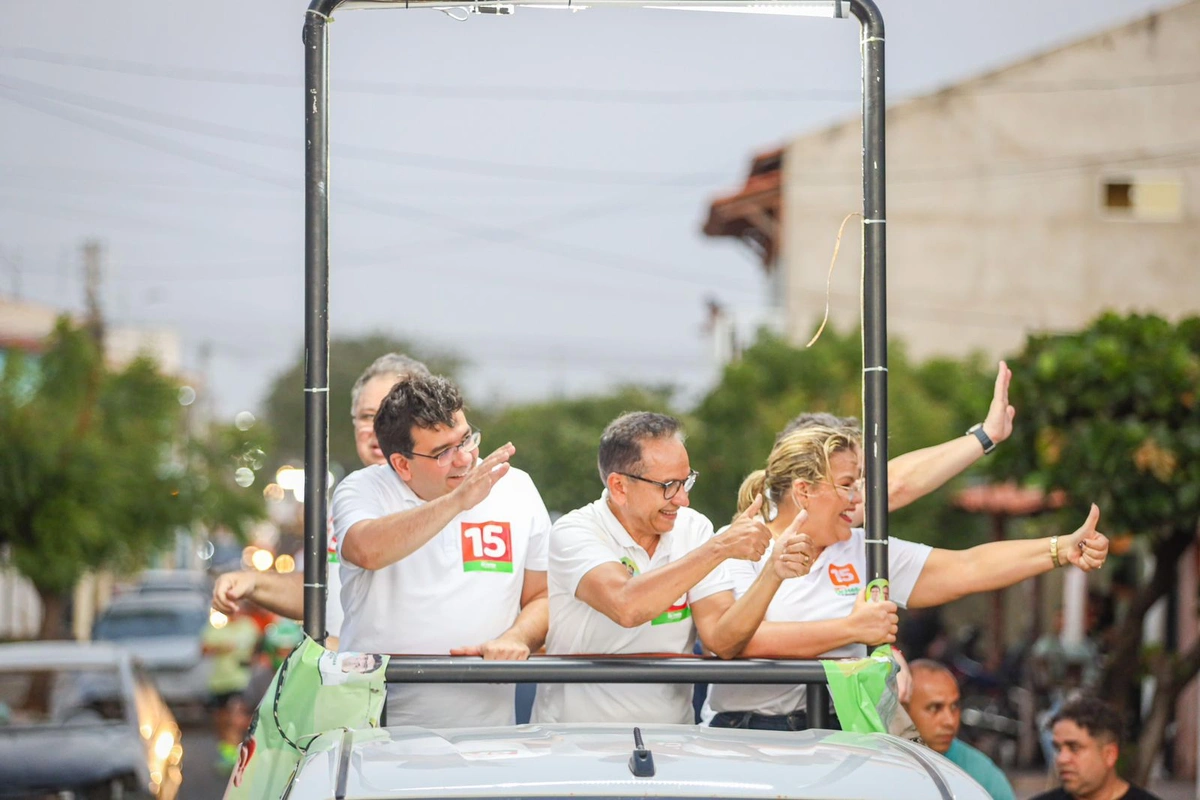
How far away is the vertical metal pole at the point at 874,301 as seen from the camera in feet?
13.4

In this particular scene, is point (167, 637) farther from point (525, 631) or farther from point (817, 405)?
point (525, 631)

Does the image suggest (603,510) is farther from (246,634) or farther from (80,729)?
(246,634)

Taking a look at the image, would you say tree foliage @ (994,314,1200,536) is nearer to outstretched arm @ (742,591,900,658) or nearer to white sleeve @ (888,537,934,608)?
white sleeve @ (888,537,934,608)

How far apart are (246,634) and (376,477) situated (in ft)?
52.0

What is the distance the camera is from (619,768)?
2.99m

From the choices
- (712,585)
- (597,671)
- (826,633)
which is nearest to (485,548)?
(712,585)

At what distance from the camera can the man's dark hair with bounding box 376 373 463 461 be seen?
14.4 ft

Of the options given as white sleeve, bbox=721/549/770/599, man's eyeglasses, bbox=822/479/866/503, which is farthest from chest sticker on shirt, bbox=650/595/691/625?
man's eyeglasses, bbox=822/479/866/503

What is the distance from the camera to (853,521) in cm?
491

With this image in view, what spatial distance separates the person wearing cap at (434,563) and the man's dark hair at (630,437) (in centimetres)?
36

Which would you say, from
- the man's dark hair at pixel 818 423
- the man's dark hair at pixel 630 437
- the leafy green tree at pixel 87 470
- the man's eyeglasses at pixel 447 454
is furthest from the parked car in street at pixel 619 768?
the leafy green tree at pixel 87 470

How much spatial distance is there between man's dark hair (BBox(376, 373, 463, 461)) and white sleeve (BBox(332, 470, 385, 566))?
13 cm

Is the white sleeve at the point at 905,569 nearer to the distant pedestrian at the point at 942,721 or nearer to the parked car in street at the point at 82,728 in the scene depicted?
the distant pedestrian at the point at 942,721

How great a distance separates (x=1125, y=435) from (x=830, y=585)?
567 cm
